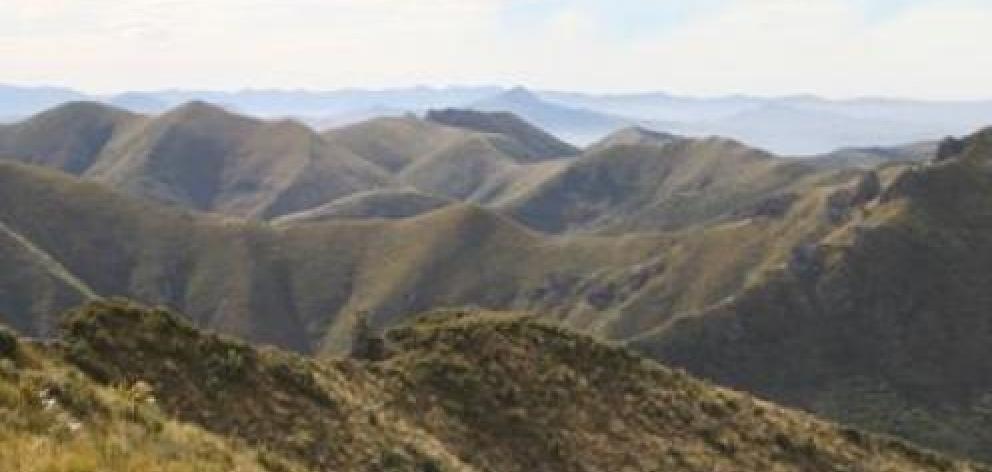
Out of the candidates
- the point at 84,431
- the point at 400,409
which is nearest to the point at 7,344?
the point at 84,431

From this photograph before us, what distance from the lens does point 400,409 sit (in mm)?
46750

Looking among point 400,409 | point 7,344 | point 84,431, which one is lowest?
point 400,409

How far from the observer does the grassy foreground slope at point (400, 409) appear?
2230cm

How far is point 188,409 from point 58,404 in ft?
43.2

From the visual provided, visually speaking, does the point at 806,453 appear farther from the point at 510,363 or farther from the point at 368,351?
the point at 368,351

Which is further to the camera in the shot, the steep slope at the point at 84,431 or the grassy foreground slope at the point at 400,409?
the grassy foreground slope at the point at 400,409

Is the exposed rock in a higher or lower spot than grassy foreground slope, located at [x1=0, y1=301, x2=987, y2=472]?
higher

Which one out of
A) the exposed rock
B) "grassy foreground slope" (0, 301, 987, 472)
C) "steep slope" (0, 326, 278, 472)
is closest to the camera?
"steep slope" (0, 326, 278, 472)

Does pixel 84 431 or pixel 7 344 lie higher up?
pixel 84 431

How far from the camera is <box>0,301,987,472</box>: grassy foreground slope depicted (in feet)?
73.2

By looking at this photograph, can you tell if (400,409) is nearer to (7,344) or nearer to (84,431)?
(7,344)

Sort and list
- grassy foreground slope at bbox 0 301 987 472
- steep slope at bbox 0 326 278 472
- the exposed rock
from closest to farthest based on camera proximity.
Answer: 1. steep slope at bbox 0 326 278 472
2. grassy foreground slope at bbox 0 301 987 472
3. the exposed rock

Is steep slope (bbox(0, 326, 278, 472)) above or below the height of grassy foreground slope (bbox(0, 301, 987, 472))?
above

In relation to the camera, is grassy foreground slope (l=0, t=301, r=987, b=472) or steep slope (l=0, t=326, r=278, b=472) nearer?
steep slope (l=0, t=326, r=278, b=472)
